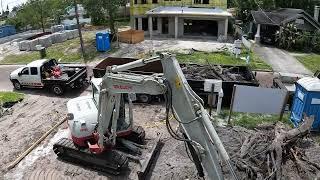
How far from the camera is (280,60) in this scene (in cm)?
2619

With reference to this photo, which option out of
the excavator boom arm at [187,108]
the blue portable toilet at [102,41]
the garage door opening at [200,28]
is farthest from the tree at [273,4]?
the excavator boom arm at [187,108]

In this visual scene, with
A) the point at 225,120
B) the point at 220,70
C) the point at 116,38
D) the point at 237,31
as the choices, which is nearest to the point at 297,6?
the point at 237,31

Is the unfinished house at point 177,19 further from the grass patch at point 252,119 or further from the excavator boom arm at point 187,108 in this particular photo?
the excavator boom arm at point 187,108

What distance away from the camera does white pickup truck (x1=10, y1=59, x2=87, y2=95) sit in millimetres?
19062

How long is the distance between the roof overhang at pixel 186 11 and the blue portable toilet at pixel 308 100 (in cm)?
1856

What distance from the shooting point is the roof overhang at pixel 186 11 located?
32375 millimetres

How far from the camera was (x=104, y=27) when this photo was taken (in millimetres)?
40562

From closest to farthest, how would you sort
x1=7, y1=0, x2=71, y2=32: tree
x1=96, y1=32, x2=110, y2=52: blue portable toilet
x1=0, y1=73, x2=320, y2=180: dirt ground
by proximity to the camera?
1. x1=0, y1=73, x2=320, y2=180: dirt ground
2. x1=96, y1=32, x2=110, y2=52: blue portable toilet
3. x1=7, y1=0, x2=71, y2=32: tree

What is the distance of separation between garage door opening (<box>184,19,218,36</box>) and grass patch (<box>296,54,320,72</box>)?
33.0 ft

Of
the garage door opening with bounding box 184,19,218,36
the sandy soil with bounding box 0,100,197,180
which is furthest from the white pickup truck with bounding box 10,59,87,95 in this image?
the garage door opening with bounding box 184,19,218,36

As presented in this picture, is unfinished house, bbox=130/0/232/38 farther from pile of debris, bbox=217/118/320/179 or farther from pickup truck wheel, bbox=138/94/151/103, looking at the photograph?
pile of debris, bbox=217/118/320/179

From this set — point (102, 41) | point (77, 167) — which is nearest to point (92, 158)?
point (77, 167)

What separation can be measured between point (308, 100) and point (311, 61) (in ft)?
44.1

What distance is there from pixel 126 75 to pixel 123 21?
3642 centimetres
